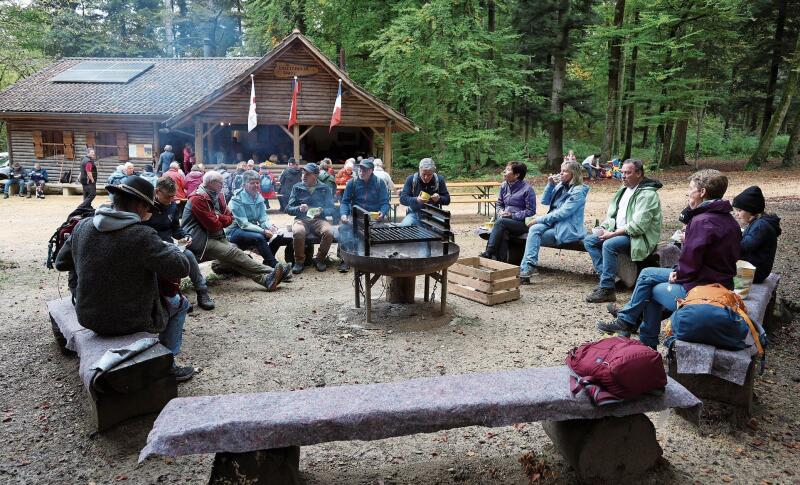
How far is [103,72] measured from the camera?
22.5 meters

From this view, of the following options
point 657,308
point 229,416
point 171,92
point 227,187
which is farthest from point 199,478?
point 171,92

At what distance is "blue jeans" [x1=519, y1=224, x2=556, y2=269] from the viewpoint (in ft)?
24.5

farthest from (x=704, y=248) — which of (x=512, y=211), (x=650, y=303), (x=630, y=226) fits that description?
(x=512, y=211)

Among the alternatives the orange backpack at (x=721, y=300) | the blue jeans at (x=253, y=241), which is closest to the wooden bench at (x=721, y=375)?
the orange backpack at (x=721, y=300)

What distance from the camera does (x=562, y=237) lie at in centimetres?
733

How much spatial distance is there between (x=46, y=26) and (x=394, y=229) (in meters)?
35.7

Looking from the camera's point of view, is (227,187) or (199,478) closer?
(199,478)

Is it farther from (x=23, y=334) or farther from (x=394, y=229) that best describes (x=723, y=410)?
(x=23, y=334)

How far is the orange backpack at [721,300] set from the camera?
12.0 feet

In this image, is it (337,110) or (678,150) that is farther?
(678,150)

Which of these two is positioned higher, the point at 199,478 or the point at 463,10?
the point at 463,10

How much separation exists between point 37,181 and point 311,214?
1537cm

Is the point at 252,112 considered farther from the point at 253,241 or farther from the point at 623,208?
the point at 623,208

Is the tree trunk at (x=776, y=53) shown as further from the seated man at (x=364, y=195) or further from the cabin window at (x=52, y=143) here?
the cabin window at (x=52, y=143)
